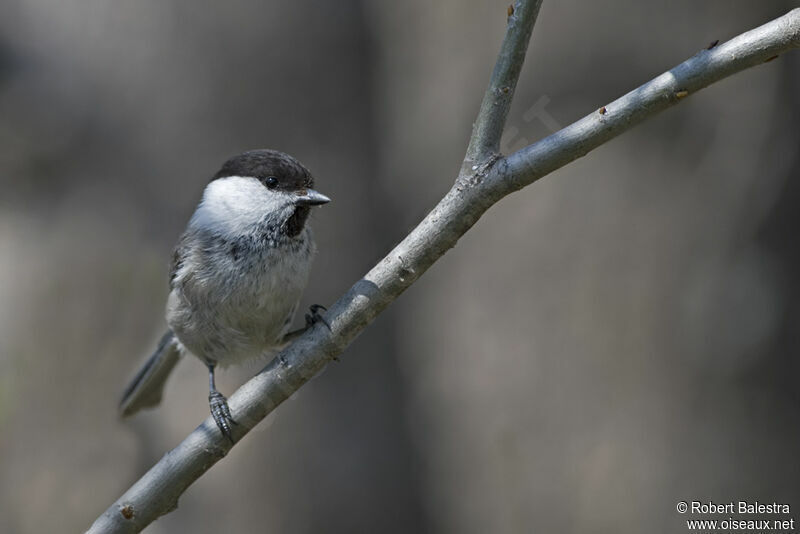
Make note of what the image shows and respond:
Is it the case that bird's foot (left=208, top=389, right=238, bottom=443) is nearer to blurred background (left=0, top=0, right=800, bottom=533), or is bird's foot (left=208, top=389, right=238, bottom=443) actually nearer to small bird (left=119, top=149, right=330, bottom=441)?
small bird (left=119, top=149, right=330, bottom=441)

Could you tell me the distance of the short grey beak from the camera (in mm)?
2561

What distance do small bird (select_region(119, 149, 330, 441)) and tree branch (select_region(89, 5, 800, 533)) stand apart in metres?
0.42

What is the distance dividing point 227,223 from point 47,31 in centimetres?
203

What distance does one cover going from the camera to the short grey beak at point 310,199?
101 inches

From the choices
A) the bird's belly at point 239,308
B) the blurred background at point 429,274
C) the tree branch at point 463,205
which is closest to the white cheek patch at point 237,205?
the bird's belly at point 239,308

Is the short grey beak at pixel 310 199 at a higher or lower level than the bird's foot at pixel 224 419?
higher

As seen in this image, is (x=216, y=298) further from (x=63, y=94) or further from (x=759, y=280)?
(x=759, y=280)

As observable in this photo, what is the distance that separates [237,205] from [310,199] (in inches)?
11.4

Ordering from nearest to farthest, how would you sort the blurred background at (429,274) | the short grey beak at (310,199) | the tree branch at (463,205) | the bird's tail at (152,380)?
1. the tree branch at (463,205)
2. the short grey beak at (310,199)
3. the bird's tail at (152,380)
4. the blurred background at (429,274)

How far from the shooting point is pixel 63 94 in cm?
386

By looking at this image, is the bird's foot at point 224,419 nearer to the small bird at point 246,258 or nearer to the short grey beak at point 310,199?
the small bird at point 246,258

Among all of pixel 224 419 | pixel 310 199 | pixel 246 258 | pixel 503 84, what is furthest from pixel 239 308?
pixel 503 84

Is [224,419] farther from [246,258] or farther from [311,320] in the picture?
[246,258]

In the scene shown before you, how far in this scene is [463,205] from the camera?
1888 millimetres
